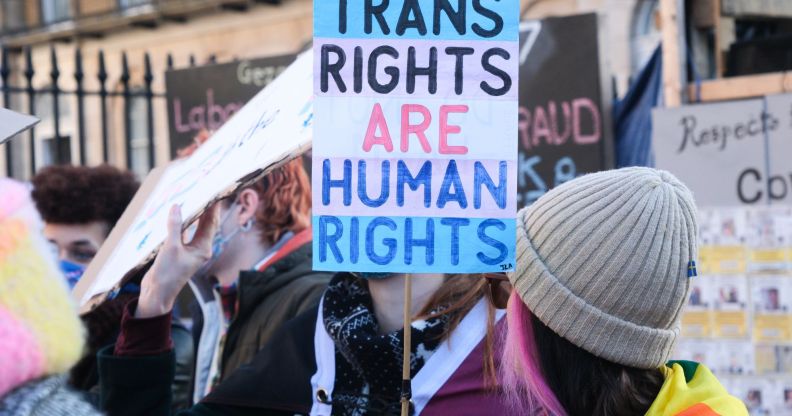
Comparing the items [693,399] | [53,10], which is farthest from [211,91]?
[53,10]

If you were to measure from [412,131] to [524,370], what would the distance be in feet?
1.75

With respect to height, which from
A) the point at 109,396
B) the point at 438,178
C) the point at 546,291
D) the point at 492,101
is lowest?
the point at 109,396

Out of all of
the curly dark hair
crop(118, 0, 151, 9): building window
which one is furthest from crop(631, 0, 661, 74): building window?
the curly dark hair

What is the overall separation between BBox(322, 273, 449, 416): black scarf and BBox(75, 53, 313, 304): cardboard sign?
419 millimetres

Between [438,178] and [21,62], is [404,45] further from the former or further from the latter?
[21,62]

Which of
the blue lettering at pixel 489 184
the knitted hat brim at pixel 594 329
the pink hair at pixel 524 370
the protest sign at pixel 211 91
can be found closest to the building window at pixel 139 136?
the protest sign at pixel 211 91

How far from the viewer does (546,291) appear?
5.82 feet

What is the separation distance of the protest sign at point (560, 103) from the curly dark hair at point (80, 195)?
2.14 m

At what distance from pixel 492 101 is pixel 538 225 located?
11.7 inches

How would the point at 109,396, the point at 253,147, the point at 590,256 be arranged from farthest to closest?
the point at 109,396 < the point at 253,147 < the point at 590,256

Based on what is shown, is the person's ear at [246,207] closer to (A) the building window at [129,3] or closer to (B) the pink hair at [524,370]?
(B) the pink hair at [524,370]

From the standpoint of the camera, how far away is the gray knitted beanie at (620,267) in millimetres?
1713

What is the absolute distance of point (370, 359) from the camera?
2.19 metres

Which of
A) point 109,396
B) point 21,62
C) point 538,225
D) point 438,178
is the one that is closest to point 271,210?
point 109,396
